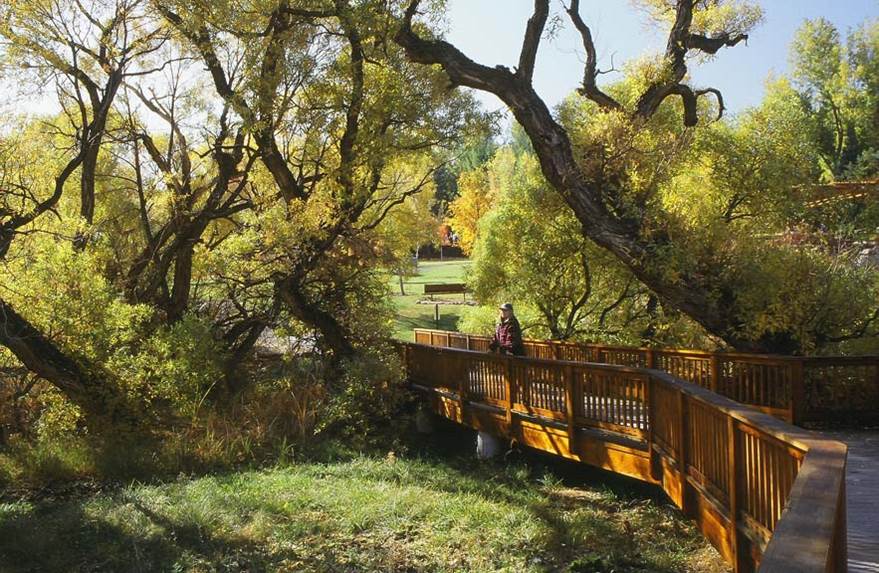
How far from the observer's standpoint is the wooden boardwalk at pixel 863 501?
450 centimetres

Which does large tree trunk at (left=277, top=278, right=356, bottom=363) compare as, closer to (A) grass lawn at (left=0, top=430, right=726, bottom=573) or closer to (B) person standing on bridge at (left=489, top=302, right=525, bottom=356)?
(B) person standing on bridge at (left=489, top=302, right=525, bottom=356)

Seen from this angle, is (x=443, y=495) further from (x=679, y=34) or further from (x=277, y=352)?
(x=679, y=34)

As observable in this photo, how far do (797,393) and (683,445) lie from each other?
3.73m

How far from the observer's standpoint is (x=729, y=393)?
33.4ft

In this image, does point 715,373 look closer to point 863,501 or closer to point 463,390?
point 463,390

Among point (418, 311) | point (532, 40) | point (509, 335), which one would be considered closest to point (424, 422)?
point (509, 335)

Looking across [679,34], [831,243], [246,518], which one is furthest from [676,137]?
[246,518]

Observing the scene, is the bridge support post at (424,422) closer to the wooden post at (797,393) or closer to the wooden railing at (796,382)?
the wooden railing at (796,382)

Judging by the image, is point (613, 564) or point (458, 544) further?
point (458, 544)

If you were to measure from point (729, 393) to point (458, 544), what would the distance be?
5196 millimetres

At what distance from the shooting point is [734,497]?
5.16 metres

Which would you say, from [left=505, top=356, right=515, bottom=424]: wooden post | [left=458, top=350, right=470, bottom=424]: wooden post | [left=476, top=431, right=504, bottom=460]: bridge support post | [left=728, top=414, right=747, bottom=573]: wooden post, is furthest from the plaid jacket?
[left=728, top=414, right=747, bottom=573]: wooden post

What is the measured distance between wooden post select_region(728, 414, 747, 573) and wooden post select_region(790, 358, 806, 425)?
15.8 ft

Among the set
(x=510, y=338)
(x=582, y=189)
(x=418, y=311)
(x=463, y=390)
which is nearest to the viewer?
(x=510, y=338)
